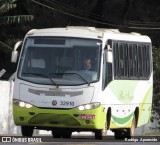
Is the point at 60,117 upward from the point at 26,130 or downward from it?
upward

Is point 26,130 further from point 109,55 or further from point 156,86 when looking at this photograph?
point 156,86

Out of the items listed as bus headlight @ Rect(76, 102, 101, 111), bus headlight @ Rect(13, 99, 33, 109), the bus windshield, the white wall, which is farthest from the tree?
bus headlight @ Rect(13, 99, 33, 109)

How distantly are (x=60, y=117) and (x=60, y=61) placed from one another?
1.46 meters

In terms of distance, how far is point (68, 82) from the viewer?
78.2 feet

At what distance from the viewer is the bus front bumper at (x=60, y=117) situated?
23594 millimetres

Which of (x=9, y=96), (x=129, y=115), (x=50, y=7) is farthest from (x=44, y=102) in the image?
(x=50, y=7)

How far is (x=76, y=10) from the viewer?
66250mm

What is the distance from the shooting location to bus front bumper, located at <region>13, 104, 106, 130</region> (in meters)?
23.6

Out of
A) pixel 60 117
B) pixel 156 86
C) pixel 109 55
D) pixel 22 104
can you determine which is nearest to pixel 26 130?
pixel 22 104

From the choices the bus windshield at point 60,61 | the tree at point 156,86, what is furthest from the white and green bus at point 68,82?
the tree at point 156,86

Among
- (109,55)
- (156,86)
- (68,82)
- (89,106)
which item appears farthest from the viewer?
(156,86)

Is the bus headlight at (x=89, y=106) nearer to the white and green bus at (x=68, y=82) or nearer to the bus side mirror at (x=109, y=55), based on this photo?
the white and green bus at (x=68, y=82)

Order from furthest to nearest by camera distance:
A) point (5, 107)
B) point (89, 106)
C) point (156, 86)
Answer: point (156, 86), point (5, 107), point (89, 106)

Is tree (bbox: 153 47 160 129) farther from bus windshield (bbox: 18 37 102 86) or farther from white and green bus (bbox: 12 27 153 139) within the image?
bus windshield (bbox: 18 37 102 86)
